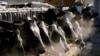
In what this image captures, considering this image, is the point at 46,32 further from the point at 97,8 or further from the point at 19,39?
the point at 97,8

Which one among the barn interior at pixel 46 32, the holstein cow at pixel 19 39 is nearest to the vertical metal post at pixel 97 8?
the barn interior at pixel 46 32

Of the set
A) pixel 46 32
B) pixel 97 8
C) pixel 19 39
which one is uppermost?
pixel 19 39

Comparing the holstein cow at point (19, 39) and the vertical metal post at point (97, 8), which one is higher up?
the holstein cow at point (19, 39)

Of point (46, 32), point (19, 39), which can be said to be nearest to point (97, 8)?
point (46, 32)

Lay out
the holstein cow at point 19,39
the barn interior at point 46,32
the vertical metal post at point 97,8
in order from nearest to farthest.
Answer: the holstein cow at point 19,39 < the barn interior at point 46,32 < the vertical metal post at point 97,8

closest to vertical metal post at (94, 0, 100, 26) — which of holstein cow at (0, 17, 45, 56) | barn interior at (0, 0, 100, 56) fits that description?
barn interior at (0, 0, 100, 56)

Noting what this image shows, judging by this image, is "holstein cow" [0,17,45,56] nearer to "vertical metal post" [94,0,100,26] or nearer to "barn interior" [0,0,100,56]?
"barn interior" [0,0,100,56]

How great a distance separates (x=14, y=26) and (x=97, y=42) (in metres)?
5.66

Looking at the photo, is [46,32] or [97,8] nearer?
[46,32]

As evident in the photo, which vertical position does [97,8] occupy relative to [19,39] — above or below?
below

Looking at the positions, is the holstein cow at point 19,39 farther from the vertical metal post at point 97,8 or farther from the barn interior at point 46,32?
the vertical metal post at point 97,8

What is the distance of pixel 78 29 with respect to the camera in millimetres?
12852

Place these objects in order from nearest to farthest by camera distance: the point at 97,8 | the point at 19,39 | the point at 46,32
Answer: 1. the point at 19,39
2. the point at 46,32
3. the point at 97,8

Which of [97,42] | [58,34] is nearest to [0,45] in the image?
[58,34]
